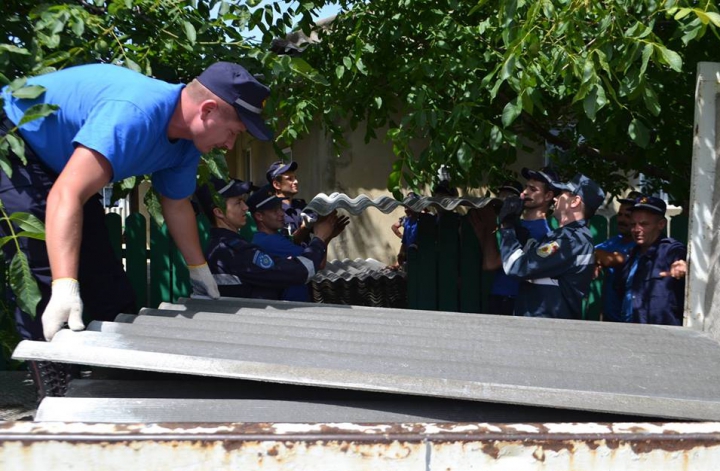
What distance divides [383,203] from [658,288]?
1705mm

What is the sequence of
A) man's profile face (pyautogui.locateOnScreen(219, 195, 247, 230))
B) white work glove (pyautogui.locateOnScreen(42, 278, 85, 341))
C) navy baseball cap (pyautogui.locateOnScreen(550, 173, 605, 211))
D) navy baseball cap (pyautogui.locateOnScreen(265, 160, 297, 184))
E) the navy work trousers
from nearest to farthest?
white work glove (pyautogui.locateOnScreen(42, 278, 85, 341)) < the navy work trousers < navy baseball cap (pyautogui.locateOnScreen(550, 173, 605, 211)) < man's profile face (pyautogui.locateOnScreen(219, 195, 247, 230)) < navy baseball cap (pyautogui.locateOnScreen(265, 160, 297, 184))

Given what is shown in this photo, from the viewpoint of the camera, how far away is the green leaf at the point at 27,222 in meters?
2.38

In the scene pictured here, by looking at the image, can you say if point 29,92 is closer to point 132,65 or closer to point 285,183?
point 132,65

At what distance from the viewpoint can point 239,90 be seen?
104 inches

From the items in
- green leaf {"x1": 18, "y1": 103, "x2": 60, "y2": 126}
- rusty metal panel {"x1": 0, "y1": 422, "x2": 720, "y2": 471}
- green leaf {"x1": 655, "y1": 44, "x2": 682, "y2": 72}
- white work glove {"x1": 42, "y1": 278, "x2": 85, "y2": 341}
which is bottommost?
rusty metal panel {"x1": 0, "y1": 422, "x2": 720, "y2": 471}

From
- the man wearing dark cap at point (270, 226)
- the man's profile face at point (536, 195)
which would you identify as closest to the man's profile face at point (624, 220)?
the man's profile face at point (536, 195)

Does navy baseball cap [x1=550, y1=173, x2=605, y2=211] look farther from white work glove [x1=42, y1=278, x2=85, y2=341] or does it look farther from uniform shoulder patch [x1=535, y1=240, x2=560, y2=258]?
white work glove [x1=42, y1=278, x2=85, y2=341]

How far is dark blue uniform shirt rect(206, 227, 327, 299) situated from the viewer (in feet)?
13.7

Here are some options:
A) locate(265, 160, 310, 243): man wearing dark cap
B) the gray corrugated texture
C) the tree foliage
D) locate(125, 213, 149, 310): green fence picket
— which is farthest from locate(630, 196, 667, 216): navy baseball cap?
locate(125, 213, 149, 310): green fence picket

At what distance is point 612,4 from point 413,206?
75.9 inches

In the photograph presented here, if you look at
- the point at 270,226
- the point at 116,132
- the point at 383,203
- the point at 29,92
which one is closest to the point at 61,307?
the point at 116,132

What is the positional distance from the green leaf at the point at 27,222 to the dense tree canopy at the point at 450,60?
1.53ft

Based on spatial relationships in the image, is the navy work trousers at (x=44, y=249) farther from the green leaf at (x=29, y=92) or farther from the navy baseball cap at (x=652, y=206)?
the navy baseball cap at (x=652, y=206)

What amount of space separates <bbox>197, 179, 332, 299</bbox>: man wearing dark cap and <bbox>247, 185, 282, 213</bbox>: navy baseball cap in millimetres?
109
